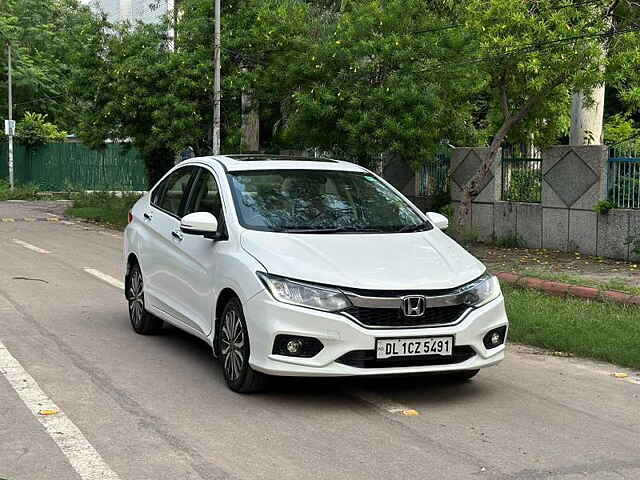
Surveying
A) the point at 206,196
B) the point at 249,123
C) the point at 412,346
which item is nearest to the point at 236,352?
the point at 412,346

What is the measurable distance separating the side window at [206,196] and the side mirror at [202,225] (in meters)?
0.20

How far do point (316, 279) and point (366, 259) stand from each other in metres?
0.49

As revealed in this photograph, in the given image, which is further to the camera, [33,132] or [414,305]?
[33,132]

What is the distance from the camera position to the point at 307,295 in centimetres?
665

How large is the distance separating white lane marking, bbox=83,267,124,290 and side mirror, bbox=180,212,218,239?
5264 millimetres

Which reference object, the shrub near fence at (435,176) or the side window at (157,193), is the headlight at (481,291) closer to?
the side window at (157,193)

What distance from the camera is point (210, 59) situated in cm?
2427

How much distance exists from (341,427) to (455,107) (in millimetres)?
14139

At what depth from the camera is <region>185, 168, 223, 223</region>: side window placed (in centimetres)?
809

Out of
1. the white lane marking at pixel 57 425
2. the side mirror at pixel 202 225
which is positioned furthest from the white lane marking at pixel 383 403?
the white lane marking at pixel 57 425

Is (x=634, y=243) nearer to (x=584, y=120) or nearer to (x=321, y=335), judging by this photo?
(x=584, y=120)

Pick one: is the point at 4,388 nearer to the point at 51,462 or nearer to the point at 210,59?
the point at 51,462

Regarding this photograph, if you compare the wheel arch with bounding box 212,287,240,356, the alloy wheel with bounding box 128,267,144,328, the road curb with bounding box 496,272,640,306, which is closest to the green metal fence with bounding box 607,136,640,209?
the road curb with bounding box 496,272,640,306


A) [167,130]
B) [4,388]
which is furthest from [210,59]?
[4,388]
